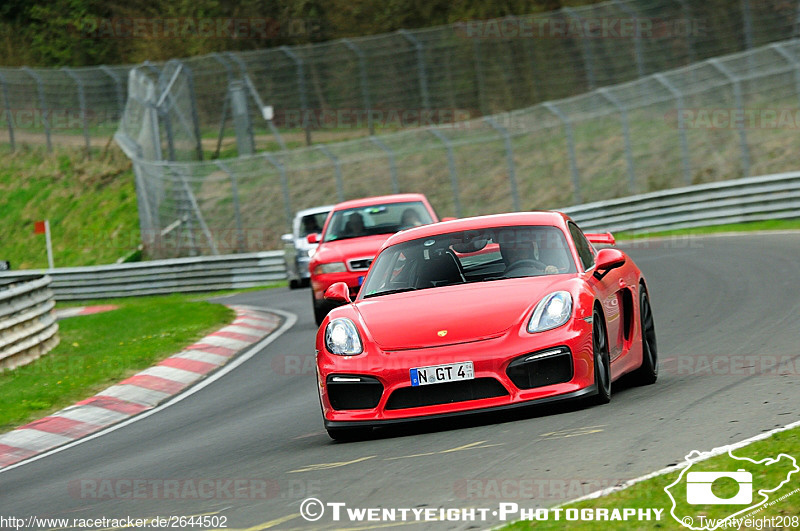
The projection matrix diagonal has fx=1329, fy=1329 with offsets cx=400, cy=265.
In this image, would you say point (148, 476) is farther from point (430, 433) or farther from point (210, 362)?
point (210, 362)

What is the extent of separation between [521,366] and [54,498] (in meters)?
2.69

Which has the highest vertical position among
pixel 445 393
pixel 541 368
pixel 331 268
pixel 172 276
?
pixel 541 368

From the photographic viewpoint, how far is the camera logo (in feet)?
16.8

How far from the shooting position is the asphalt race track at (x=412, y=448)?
6098mm

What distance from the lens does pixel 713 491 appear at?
17.3 ft

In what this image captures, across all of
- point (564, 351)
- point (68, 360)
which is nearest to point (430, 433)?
point (564, 351)

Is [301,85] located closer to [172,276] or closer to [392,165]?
[392,165]

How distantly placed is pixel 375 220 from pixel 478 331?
9808mm

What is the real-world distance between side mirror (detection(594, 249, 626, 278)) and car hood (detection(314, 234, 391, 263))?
24.7 feet

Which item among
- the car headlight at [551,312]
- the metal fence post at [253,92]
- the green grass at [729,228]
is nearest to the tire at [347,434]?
the car headlight at [551,312]

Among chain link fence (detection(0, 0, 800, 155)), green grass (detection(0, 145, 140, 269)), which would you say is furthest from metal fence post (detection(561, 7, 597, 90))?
green grass (detection(0, 145, 140, 269))

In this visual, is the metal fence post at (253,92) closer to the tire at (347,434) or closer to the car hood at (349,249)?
the car hood at (349,249)

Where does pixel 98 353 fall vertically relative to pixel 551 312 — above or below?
below

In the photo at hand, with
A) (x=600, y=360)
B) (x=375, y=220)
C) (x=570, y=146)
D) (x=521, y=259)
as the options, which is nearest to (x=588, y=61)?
(x=570, y=146)
